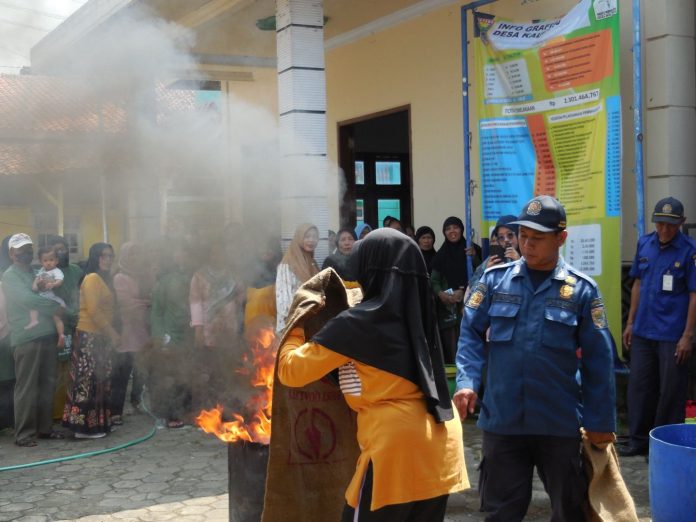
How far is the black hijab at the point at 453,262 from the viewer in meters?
7.84

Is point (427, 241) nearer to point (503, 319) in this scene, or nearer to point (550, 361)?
point (503, 319)

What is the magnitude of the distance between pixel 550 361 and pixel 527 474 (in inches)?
20.9

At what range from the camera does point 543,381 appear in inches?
136

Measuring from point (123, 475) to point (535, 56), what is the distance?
16.3ft

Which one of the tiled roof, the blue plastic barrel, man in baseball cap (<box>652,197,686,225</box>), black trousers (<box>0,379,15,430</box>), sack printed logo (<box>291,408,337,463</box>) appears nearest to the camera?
sack printed logo (<box>291,408,337,463</box>)

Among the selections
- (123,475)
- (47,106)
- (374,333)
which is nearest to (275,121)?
(47,106)

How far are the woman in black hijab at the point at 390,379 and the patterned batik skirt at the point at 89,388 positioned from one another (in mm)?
4782

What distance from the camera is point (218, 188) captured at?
34.8ft

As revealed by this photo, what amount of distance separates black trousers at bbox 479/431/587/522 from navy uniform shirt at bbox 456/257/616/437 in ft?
0.25

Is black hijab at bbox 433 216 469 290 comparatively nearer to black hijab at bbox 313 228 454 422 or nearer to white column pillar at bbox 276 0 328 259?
white column pillar at bbox 276 0 328 259

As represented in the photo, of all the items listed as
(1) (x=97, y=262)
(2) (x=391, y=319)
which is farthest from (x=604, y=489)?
(1) (x=97, y=262)

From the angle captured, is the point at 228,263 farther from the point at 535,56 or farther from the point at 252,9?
the point at 535,56

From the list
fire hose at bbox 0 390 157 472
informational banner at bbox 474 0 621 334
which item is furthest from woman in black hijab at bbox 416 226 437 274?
fire hose at bbox 0 390 157 472

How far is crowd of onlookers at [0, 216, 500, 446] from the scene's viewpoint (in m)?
7.14
